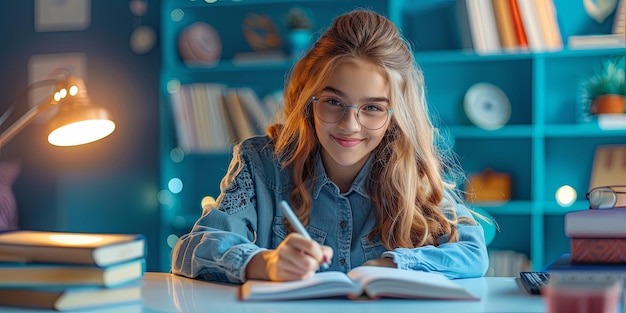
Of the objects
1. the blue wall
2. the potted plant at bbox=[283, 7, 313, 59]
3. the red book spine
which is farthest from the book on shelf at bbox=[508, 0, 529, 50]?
the blue wall

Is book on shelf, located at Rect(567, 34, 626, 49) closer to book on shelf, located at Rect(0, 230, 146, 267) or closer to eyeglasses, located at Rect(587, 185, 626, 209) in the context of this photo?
eyeglasses, located at Rect(587, 185, 626, 209)

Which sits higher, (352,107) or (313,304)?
(352,107)

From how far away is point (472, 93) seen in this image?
389 cm

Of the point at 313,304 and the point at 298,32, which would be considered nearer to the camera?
the point at 313,304

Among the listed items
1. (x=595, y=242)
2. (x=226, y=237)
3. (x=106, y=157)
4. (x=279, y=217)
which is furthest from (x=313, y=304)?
(x=106, y=157)

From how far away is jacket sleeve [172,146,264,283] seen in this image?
161 centimetres

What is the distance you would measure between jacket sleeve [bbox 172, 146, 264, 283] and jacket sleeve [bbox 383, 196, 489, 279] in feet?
0.90

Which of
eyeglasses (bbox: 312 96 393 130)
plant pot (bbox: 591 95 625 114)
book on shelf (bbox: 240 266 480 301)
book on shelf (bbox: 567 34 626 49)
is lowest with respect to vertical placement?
book on shelf (bbox: 240 266 480 301)

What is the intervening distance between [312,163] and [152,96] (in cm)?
243

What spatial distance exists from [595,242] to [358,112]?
62cm

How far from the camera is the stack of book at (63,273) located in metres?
1.31

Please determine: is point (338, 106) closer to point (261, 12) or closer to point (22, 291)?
point (22, 291)

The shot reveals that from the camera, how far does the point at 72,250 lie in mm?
1311

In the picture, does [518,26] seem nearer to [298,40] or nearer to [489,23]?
[489,23]
